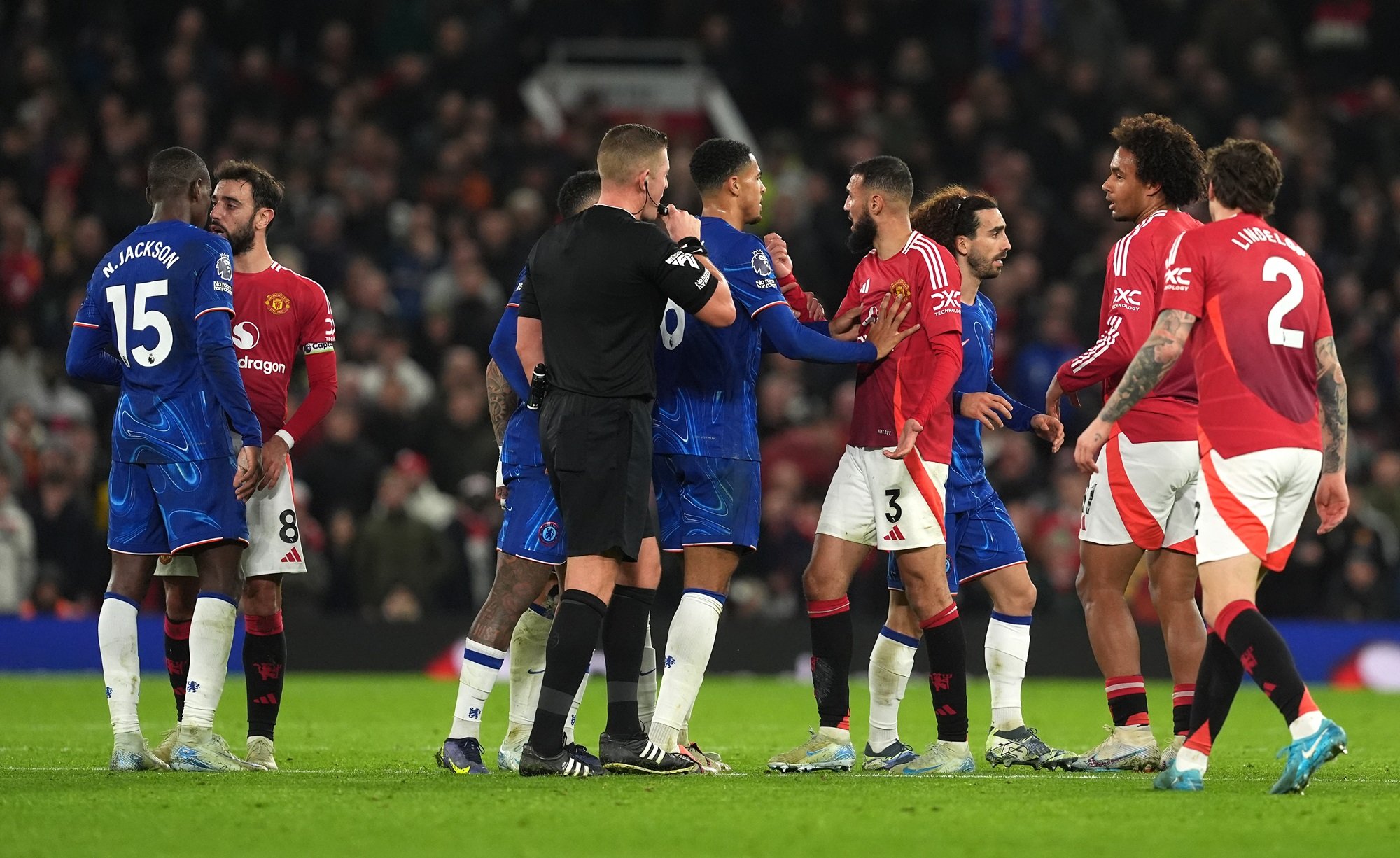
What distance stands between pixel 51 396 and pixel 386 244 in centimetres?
377

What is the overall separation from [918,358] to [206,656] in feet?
11.2

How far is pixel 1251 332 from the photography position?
709cm

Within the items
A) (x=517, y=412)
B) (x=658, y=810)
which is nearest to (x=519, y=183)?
(x=517, y=412)

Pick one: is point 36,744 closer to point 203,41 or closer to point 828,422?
point 828,422

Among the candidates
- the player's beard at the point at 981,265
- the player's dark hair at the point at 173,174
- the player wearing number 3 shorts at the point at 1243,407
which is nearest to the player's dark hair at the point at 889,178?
the player's beard at the point at 981,265

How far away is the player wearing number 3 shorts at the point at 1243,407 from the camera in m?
7.00

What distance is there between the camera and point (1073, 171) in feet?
68.2

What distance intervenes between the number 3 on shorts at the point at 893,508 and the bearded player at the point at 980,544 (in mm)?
554

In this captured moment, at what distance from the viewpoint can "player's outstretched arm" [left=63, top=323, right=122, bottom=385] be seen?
838 cm

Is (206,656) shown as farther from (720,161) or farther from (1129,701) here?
(1129,701)

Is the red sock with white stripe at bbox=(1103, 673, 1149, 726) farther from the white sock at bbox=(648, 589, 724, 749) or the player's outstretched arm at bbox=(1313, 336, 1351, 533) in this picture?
the white sock at bbox=(648, 589, 724, 749)

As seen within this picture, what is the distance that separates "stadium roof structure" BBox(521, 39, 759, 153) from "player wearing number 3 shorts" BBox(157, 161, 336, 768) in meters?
13.4

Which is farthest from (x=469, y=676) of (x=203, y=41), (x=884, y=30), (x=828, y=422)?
(x=884, y=30)

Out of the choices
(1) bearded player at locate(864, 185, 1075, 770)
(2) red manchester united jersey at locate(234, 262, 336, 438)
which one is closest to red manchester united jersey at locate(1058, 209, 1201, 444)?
(1) bearded player at locate(864, 185, 1075, 770)
